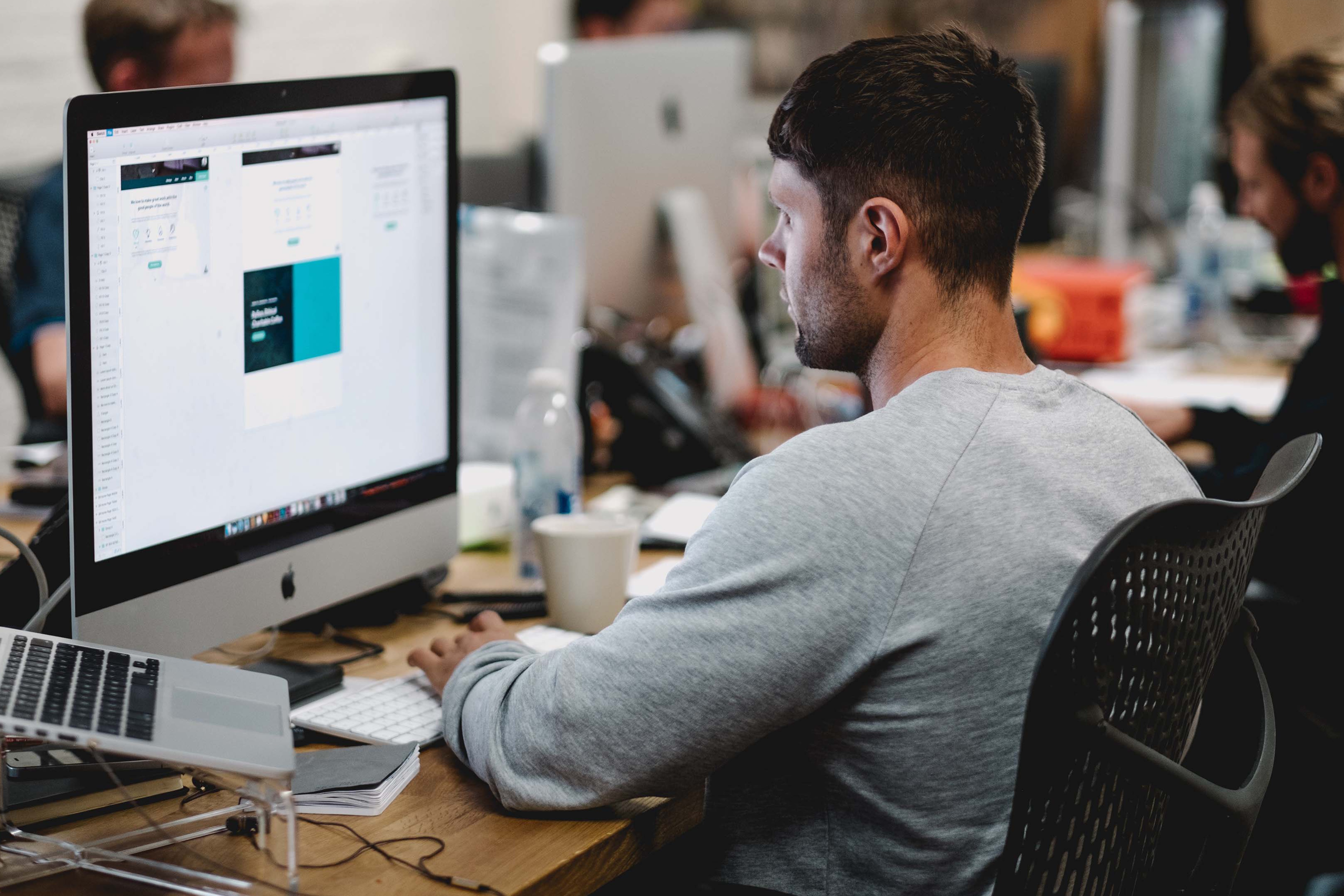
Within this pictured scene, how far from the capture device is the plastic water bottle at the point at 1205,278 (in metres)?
3.31

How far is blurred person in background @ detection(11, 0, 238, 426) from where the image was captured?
2275 millimetres

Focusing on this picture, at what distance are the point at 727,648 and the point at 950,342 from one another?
313 mm

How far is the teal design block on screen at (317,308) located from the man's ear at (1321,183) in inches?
62.2

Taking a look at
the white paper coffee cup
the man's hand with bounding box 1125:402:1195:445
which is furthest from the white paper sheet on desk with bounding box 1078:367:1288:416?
the white paper coffee cup

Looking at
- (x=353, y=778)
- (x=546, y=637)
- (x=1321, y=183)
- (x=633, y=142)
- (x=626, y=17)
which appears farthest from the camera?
(x=626, y=17)

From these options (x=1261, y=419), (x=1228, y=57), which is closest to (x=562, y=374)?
(x=1261, y=419)

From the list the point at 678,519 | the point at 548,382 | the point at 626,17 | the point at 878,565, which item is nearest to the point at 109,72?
the point at 548,382

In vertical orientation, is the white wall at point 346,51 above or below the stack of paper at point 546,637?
above

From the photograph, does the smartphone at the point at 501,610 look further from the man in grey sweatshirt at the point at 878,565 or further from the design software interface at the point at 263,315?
the man in grey sweatshirt at the point at 878,565

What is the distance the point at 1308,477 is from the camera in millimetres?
1756

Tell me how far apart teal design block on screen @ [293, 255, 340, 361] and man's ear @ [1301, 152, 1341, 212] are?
1580mm

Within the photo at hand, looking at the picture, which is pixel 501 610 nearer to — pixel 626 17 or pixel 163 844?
pixel 163 844

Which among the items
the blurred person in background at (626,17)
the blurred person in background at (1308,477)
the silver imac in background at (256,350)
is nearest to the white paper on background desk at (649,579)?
the silver imac in background at (256,350)

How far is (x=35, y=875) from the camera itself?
904 mm
